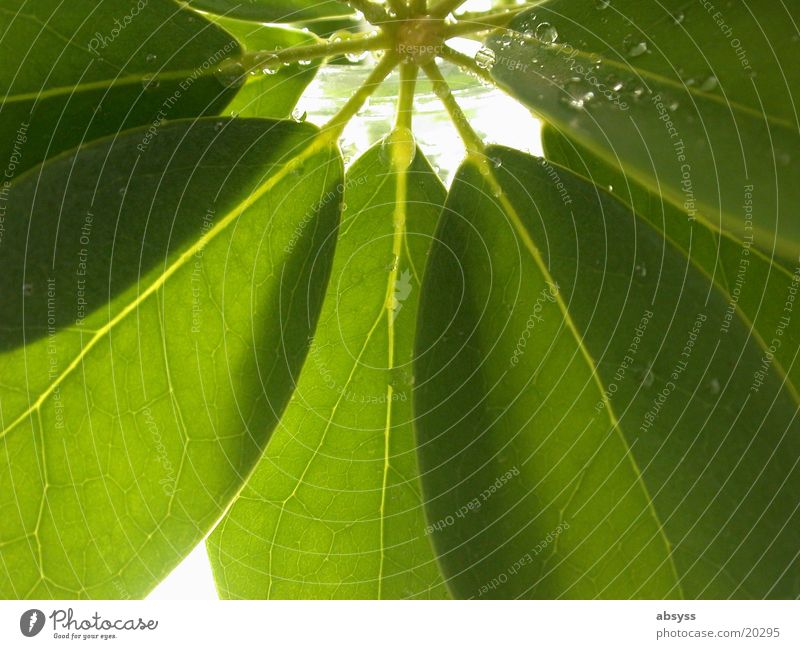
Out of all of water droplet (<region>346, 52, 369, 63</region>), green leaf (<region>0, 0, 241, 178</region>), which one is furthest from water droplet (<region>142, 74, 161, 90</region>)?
water droplet (<region>346, 52, 369, 63</region>)

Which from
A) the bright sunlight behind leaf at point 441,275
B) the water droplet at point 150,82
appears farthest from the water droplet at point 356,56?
the water droplet at point 150,82

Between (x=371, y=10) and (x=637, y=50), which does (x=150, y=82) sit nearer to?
(x=371, y=10)

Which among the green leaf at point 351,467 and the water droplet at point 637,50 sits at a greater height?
the water droplet at point 637,50

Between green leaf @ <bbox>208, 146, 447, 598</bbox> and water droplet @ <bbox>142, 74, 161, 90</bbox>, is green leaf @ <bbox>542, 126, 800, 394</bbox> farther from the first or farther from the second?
water droplet @ <bbox>142, 74, 161, 90</bbox>

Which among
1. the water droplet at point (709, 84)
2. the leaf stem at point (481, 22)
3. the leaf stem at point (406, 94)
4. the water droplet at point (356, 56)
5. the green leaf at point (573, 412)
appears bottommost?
the green leaf at point (573, 412)

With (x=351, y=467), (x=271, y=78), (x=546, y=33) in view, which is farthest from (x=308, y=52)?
(x=351, y=467)

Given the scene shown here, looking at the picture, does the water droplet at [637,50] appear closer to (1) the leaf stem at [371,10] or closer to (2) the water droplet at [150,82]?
(1) the leaf stem at [371,10]
